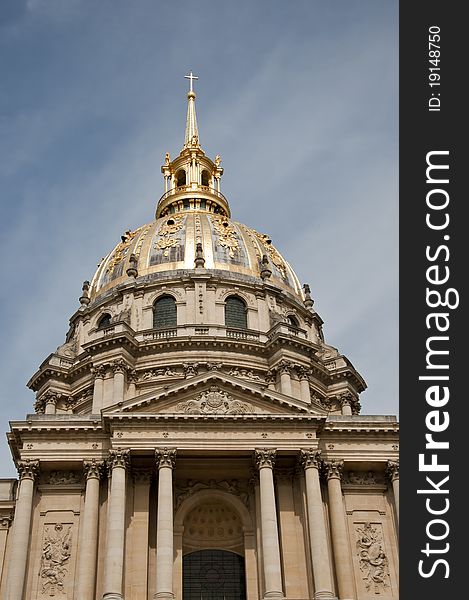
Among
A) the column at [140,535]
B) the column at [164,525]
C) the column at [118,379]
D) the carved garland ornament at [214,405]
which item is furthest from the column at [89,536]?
the column at [118,379]

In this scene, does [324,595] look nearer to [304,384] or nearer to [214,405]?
[214,405]

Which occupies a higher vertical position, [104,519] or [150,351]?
[150,351]

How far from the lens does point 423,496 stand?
71.4ft

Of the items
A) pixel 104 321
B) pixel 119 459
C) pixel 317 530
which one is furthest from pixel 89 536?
pixel 104 321

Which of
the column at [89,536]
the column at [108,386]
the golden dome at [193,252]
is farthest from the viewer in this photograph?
the golden dome at [193,252]

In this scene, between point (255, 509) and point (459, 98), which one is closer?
point (459, 98)

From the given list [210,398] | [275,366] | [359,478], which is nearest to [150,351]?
[275,366]

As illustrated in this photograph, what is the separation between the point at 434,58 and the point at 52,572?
26195 mm

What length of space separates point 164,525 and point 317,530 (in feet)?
21.7

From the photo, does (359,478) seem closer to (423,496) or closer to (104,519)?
(104,519)

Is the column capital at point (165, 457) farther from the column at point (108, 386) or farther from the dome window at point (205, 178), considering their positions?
the dome window at point (205, 178)

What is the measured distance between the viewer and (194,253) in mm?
57156

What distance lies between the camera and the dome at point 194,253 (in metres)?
56.7

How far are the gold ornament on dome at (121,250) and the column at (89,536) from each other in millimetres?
24553
